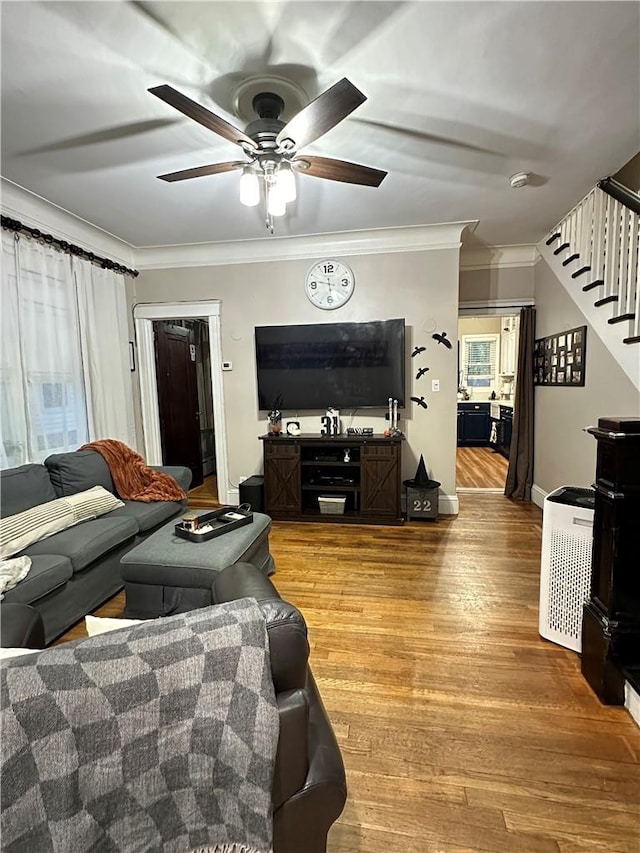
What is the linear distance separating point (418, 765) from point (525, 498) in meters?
3.73

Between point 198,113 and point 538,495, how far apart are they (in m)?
4.50

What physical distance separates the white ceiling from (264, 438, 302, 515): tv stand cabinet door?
2182mm

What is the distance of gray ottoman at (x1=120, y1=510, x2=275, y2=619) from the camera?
2.17 m

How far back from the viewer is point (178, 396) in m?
5.36

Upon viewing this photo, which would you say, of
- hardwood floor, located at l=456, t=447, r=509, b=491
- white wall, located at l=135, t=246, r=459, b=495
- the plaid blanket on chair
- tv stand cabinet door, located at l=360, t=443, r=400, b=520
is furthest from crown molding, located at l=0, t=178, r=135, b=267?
hardwood floor, located at l=456, t=447, r=509, b=491

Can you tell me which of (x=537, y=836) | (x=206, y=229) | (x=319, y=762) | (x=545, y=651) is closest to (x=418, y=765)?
(x=537, y=836)

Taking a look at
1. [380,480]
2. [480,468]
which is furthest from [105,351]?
[480,468]

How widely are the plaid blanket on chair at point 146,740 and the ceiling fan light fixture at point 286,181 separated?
215 centimetres

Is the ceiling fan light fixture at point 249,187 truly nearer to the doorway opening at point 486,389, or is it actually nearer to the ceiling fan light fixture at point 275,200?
the ceiling fan light fixture at point 275,200

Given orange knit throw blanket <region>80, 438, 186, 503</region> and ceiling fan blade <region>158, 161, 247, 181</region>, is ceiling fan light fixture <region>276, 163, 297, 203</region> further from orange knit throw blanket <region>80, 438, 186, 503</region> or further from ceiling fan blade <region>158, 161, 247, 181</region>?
orange knit throw blanket <region>80, 438, 186, 503</region>

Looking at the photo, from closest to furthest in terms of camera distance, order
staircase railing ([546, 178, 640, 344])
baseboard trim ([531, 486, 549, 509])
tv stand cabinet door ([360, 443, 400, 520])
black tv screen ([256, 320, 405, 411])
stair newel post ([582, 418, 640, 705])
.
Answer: stair newel post ([582, 418, 640, 705]) → staircase railing ([546, 178, 640, 344]) → tv stand cabinet door ([360, 443, 400, 520]) → black tv screen ([256, 320, 405, 411]) → baseboard trim ([531, 486, 549, 509])

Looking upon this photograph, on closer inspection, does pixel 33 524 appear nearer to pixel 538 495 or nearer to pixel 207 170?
pixel 207 170

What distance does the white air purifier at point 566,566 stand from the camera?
2.06m

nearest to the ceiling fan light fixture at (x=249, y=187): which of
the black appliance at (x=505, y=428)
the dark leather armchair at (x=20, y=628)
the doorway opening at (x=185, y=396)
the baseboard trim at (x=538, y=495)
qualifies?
the dark leather armchair at (x=20, y=628)
